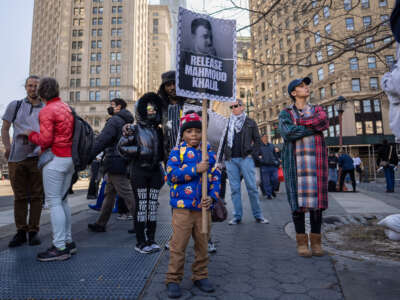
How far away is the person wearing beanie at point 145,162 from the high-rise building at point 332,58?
2.72 meters

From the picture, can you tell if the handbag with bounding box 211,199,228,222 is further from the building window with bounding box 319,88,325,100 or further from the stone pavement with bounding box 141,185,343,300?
the building window with bounding box 319,88,325,100

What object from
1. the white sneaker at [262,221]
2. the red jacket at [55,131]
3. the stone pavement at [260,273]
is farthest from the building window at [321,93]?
the red jacket at [55,131]

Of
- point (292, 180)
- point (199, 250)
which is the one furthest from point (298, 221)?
point (199, 250)

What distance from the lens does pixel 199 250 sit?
94.0 inches

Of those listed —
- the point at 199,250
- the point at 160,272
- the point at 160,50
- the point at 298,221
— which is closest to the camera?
the point at 199,250

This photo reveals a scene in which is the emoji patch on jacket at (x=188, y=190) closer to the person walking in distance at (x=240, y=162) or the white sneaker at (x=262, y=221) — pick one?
the person walking in distance at (x=240, y=162)

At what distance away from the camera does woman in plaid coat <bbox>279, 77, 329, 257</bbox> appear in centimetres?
327

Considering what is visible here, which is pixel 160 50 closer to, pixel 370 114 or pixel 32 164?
pixel 370 114

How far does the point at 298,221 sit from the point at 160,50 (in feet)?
413

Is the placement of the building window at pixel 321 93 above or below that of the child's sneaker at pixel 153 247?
above

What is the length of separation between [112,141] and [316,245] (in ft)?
9.60

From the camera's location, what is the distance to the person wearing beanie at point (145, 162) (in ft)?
11.1

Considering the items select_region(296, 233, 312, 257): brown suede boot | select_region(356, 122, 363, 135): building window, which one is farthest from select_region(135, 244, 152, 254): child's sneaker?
select_region(356, 122, 363, 135): building window

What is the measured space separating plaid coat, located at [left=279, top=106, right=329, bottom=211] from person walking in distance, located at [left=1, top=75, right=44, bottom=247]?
10.7 feet
